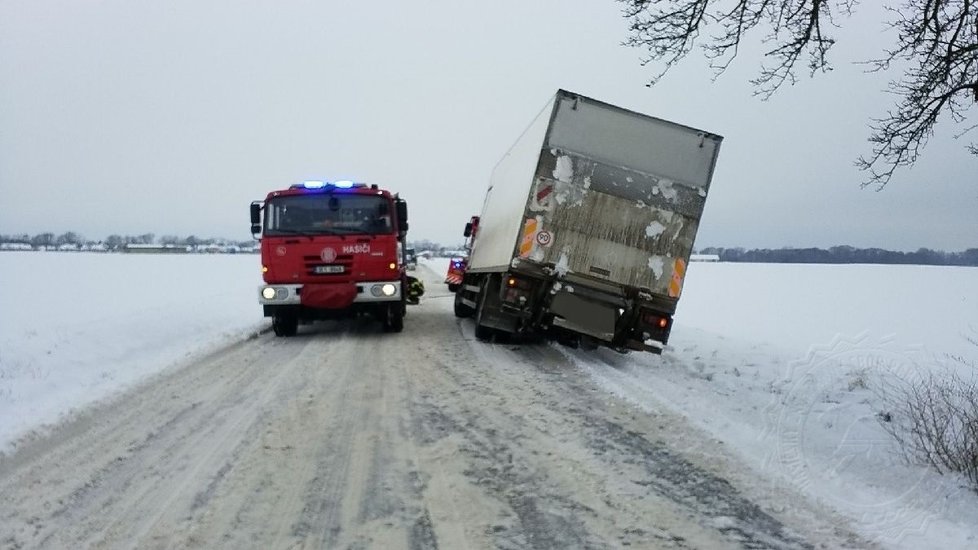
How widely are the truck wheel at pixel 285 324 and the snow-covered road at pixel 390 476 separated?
4.37 m

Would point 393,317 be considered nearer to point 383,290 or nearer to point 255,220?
point 383,290

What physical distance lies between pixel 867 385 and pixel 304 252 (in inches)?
334

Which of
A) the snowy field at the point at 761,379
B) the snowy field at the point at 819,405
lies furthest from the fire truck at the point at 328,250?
the snowy field at the point at 819,405

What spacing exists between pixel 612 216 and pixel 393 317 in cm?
482

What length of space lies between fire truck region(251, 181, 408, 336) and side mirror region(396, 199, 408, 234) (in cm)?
3

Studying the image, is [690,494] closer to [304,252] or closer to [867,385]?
[867,385]

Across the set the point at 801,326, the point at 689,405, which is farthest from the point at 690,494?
the point at 801,326

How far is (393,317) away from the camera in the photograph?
11.9 meters

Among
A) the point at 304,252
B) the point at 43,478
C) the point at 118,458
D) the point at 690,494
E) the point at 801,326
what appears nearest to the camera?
the point at 690,494

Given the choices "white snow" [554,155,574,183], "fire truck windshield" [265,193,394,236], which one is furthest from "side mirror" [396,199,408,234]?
"white snow" [554,155,574,183]

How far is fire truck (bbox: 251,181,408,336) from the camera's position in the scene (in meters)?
11.0

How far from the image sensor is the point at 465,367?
27.4 feet

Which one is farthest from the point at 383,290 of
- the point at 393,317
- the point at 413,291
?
the point at 413,291

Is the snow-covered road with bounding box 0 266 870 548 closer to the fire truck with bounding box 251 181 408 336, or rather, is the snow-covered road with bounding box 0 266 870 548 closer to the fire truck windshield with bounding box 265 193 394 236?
the fire truck with bounding box 251 181 408 336
